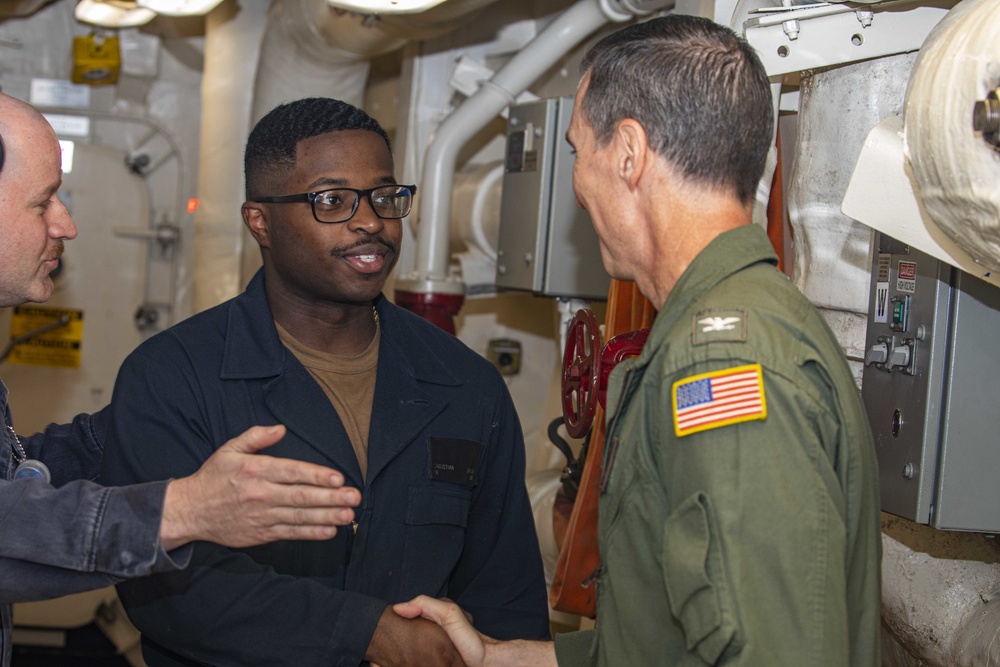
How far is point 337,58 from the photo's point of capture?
3543mm

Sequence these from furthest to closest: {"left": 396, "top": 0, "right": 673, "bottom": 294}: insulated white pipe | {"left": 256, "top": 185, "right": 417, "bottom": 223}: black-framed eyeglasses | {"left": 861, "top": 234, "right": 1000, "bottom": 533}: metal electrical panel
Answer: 1. {"left": 396, "top": 0, "right": 673, "bottom": 294}: insulated white pipe
2. {"left": 256, "top": 185, "right": 417, "bottom": 223}: black-framed eyeglasses
3. {"left": 861, "top": 234, "right": 1000, "bottom": 533}: metal electrical panel

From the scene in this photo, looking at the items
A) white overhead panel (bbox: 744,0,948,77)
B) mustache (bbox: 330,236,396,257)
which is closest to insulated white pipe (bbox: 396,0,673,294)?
white overhead panel (bbox: 744,0,948,77)

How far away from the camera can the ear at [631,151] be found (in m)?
1.28

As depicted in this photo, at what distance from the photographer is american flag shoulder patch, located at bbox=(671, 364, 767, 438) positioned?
1.08 m

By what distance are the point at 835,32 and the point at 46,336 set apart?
4.00m

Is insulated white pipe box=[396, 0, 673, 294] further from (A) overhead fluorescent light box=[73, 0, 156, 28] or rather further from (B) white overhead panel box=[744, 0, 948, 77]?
(A) overhead fluorescent light box=[73, 0, 156, 28]

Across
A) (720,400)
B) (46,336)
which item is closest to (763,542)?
(720,400)

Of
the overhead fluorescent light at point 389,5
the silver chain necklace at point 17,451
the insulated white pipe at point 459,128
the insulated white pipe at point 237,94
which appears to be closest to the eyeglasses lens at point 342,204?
the silver chain necklace at point 17,451

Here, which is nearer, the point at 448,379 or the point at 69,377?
the point at 448,379

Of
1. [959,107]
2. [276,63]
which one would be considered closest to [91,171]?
[276,63]

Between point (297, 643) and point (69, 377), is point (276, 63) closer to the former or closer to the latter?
point (69, 377)

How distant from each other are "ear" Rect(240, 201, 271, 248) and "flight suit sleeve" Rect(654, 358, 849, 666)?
1.19m

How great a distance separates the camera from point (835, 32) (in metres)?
1.79

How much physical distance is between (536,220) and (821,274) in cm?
119
